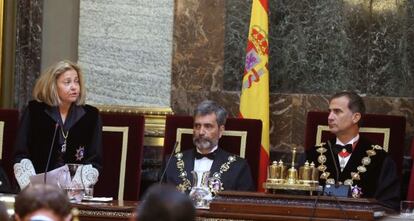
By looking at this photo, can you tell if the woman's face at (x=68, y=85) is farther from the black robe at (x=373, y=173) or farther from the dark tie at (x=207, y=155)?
the black robe at (x=373, y=173)

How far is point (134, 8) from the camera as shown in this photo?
8.24 m

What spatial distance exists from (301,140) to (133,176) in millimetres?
1470

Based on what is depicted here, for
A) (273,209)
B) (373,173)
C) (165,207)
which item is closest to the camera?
(165,207)

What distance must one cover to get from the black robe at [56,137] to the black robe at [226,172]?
1.48ft

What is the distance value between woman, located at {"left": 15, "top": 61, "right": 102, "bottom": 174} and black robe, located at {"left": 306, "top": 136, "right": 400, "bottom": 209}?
4.67ft

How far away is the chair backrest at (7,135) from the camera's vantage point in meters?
7.30

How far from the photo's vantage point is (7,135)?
7.34m

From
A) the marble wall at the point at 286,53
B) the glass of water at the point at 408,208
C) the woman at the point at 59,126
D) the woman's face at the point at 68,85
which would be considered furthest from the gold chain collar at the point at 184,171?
the glass of water at the point at 408,208

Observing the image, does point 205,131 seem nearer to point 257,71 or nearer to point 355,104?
point 355,104

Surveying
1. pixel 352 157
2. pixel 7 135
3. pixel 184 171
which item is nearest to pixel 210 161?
pixel 184 171

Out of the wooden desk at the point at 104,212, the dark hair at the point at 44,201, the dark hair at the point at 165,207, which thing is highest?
the dark hair at the point at 165,207

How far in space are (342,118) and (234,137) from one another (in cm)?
70

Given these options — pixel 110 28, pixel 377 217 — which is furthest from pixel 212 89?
pixel 377 217

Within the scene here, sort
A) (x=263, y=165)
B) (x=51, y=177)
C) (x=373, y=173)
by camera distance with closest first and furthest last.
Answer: (x=51, y=177)
(x=373, y=173)
(x=263, y=165)
